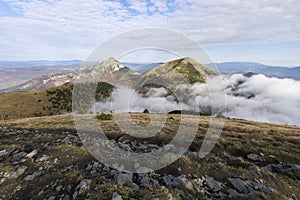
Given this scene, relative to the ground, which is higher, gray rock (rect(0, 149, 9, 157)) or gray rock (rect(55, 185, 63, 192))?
gray rock (rect(55, 185, 63, 192))

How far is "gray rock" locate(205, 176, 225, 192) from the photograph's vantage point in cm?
1280

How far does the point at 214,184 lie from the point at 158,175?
11.6 feet

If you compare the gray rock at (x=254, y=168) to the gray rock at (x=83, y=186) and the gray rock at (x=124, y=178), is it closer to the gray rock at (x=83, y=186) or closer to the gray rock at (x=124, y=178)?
the gray rock at (x=124, y=178)

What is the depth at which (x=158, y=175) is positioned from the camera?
45.5 ft

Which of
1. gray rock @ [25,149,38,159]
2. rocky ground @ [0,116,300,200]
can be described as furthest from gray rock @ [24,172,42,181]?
gray rock @ [25,149,38,159]

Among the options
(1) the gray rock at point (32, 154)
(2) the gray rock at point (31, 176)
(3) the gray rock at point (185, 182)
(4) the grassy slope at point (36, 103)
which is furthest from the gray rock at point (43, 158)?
(4) the grassy slope at point (36, 103)

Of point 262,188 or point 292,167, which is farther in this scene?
point 292,167

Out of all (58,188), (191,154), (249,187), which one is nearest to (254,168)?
(249,187)

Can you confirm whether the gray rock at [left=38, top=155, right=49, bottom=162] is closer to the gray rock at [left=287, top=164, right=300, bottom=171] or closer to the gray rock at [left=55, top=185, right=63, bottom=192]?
the gray rock at [left=55, top=185, right=63, bottom=192]

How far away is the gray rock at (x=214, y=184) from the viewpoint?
12.8 m

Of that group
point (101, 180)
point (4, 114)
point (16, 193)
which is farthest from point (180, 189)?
point (4, 114)

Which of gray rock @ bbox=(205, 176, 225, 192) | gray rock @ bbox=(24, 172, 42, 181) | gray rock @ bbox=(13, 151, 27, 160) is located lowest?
gray rock @ bbox=(13, 151, 27, 160)

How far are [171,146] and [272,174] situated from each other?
7.95 meters

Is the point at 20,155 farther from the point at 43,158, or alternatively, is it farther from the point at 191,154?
the point at 191,154
